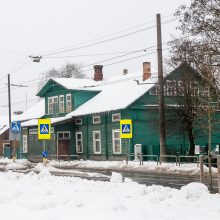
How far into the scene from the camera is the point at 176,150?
A: 41.3 m

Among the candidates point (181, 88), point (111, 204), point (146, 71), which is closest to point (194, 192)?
point (111, 204)

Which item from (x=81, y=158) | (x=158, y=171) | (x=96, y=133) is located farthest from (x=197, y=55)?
(x=81, y=158)

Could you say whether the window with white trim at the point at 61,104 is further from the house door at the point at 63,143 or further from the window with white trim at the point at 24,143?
the window with white trim at the point at 24,143

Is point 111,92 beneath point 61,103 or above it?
above

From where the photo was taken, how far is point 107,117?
41.8 m

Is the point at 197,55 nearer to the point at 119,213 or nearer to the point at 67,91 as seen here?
the point at 119,213

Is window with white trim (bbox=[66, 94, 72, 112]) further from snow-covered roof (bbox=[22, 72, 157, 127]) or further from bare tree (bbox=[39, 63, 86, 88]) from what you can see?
bare tree (bbox=[39, 63, 86, 88])

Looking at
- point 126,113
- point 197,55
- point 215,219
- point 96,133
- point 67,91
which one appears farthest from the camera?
point 67,91

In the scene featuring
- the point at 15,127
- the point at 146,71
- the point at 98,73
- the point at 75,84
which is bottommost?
the point at 15,127

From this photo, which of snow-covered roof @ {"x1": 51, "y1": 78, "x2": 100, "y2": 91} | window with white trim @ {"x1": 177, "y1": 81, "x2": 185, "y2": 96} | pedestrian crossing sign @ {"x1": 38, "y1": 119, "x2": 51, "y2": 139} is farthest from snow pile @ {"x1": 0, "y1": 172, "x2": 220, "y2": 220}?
snow-covered roof @ {"x1": 51, "y1": 78, "x2": 100, "y2": 91}

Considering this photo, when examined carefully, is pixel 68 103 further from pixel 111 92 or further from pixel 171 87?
pixel 171 87

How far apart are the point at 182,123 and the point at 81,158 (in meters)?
12.6

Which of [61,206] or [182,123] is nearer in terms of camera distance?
[61,206]

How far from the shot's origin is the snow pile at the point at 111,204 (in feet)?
31.8
